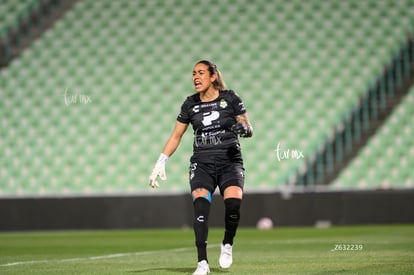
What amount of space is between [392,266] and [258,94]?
1217 centimetres

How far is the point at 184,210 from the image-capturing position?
1634 cm

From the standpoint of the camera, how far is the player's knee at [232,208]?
23.0 ft

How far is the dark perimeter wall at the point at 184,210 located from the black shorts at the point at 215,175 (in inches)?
357

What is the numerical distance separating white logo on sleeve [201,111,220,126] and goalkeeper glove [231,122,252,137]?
12.6 inches

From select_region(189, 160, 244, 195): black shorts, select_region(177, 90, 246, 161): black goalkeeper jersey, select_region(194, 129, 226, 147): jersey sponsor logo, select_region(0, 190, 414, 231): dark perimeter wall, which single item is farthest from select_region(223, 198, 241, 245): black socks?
select_region(0, 190, 414, 231): dark perimeter wall

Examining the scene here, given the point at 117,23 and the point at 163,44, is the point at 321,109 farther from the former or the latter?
the point at 117,23

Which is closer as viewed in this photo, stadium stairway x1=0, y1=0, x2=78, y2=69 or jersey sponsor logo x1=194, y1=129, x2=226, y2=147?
jersey sponsor logo x1=194, y1=129, x2=226, y2=147

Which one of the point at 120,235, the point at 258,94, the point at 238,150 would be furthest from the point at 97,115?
the point at 238,150

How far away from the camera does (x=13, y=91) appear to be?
19.9m

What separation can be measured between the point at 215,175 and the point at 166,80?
12.6 m

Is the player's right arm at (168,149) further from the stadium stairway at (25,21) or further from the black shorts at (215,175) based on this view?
the stadium stairway at (25,21)

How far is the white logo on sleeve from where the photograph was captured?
710 centimetres

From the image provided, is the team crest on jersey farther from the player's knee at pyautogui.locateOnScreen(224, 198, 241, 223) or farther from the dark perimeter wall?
the dark perimeter wall

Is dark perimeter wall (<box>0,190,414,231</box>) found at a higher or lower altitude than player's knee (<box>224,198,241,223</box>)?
lower
